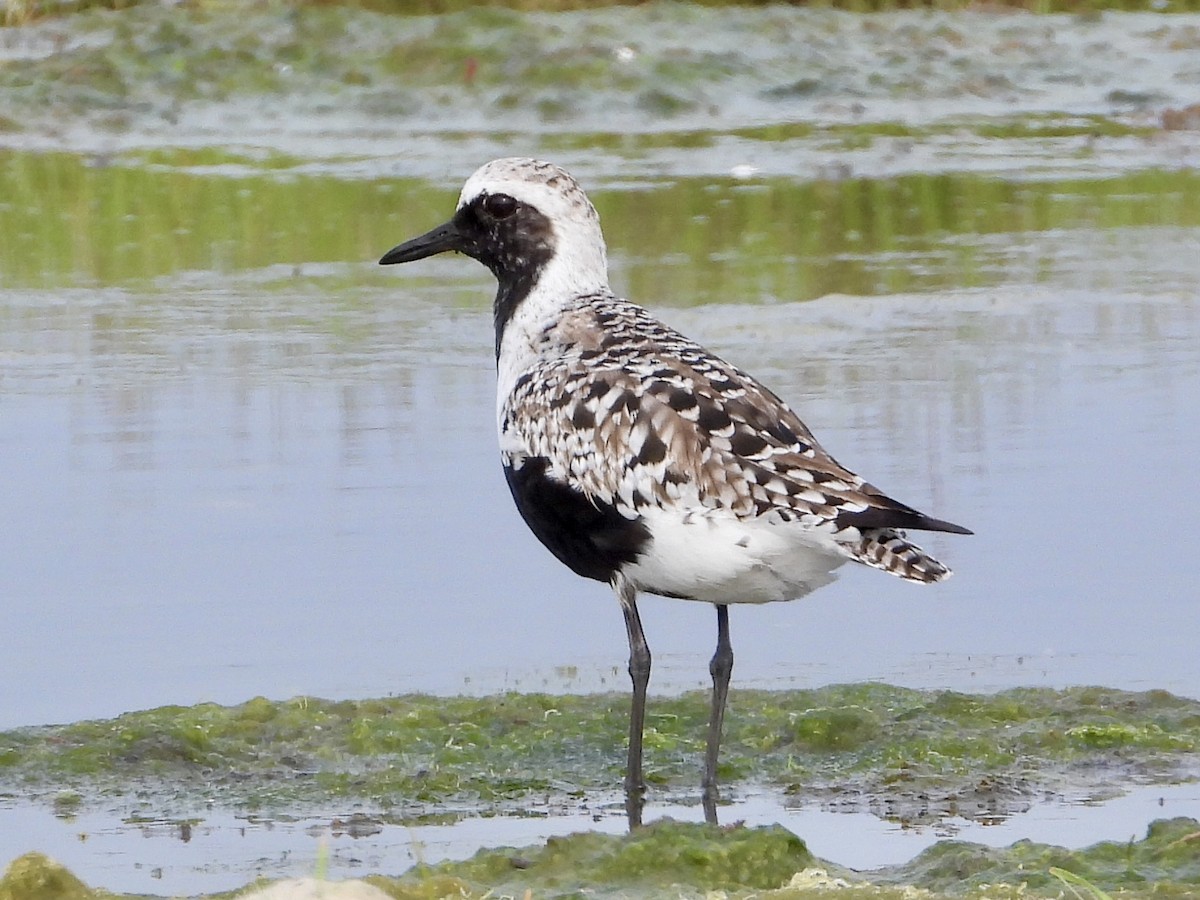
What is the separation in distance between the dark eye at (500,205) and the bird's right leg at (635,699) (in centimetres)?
138

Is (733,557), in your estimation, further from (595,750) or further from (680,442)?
(595,750)

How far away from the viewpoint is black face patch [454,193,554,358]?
6512mm

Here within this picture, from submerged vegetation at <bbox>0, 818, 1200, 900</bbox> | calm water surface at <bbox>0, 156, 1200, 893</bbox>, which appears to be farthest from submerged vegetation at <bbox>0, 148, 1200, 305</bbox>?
submerged vegetation at <bbox>0, 818, 1200, 900</bbox>

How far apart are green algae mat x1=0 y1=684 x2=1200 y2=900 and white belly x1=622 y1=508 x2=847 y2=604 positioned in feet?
1.68

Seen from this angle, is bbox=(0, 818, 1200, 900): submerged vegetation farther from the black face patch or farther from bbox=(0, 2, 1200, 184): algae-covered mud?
bbox=(0, 2, 1200, 184): algae-covered mud

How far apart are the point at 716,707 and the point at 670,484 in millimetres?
607

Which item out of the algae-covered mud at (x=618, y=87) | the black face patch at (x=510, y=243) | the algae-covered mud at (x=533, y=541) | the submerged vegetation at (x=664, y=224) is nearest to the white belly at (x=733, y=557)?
the algae-covered mud at (x=533, y=541)

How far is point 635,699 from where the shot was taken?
18.7ft

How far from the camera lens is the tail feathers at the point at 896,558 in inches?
204

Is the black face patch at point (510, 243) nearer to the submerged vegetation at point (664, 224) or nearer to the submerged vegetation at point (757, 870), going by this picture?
the submerged vegetation at point (757, 870)

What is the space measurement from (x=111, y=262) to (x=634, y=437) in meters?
6.87

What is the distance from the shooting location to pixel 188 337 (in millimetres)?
10102

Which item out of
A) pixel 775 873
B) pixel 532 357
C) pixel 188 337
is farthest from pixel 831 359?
pixel 775 873

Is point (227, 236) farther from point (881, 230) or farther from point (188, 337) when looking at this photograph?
point (881, 230)
